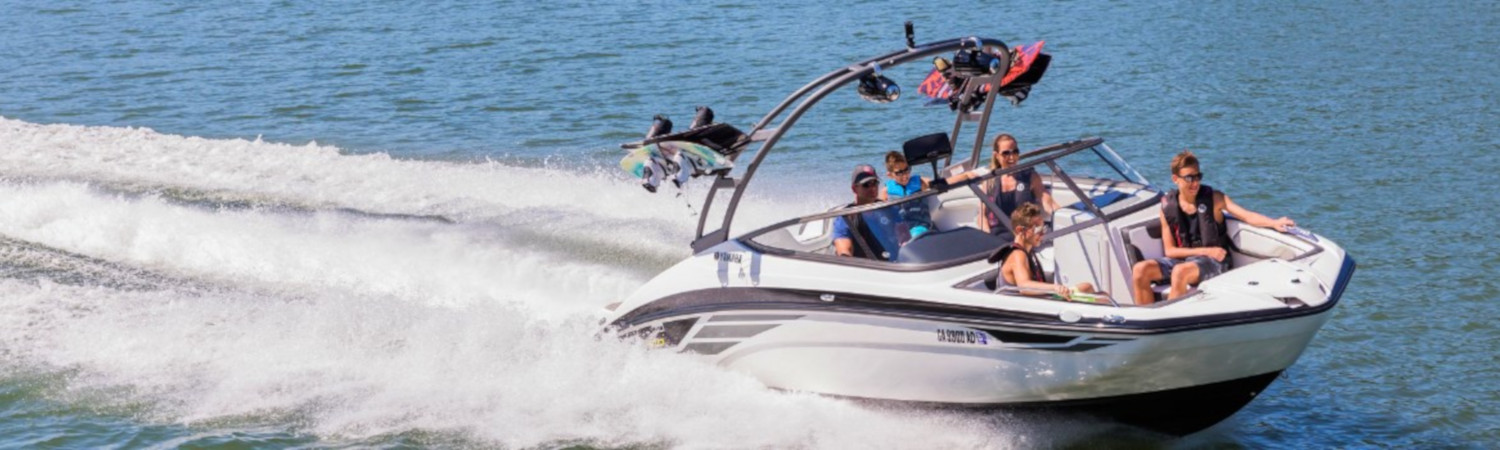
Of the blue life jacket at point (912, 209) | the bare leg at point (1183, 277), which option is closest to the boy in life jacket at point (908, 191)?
the blue life jacket at point (912, 209)

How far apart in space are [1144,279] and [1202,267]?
0.46 m

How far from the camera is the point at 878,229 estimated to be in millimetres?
8344

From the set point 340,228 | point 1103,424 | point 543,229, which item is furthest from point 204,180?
point 1103,424

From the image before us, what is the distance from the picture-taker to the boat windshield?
8062 millimetres

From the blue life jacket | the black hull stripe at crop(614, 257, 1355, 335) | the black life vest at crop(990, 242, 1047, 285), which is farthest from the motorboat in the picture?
the blue life jacket

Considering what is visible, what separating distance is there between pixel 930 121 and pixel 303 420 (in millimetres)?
9448

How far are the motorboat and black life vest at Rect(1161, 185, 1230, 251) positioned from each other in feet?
0.63

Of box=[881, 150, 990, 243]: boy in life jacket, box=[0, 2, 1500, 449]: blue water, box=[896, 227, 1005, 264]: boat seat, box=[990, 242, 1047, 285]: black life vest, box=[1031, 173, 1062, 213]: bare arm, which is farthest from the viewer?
box=[1031, 173, 1062, 213]: bare arm

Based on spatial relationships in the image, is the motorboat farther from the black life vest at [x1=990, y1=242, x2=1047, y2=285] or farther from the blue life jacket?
the blue life jacket

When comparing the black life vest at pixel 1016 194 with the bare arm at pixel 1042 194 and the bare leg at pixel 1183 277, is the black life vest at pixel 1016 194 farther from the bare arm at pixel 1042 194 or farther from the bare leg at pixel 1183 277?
the bare leg at pixel 1183 277

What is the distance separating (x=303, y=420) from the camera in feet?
28.2

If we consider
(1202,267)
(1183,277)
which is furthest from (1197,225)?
(1183,277)

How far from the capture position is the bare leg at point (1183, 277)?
7.82 m

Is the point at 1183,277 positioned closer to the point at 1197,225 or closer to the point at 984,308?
the point at 1197,225
